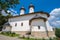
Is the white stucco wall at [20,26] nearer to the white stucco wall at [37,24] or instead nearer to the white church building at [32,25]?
the white church building at [32,25]

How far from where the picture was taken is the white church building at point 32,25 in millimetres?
28069

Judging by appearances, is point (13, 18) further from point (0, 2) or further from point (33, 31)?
point (0, 2)

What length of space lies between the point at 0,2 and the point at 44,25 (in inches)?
686

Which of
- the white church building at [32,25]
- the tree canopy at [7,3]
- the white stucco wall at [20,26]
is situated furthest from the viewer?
the white stucco wall at [20,26]

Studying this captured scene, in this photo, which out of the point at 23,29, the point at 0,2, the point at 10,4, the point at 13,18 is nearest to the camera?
the point at 0,2

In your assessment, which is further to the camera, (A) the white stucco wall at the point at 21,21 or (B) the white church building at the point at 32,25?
(A) the white stucco wall at the point at 21,21

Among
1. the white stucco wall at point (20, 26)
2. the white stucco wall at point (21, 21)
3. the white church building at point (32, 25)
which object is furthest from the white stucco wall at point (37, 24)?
the white stucco wall at point (20, 26)

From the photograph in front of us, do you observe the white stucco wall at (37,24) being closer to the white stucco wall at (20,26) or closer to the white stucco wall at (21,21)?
the white stucco wall at (21,21)

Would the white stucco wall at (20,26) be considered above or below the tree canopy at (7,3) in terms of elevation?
below

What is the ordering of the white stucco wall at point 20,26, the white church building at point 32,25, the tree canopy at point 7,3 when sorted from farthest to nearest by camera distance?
the white stucco wall at point 20,26, the white church building at point 32,25, the tree canopy at point 7,3

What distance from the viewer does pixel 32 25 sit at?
2909cm

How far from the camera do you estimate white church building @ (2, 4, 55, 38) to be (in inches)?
1105

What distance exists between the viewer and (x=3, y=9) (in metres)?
14.7

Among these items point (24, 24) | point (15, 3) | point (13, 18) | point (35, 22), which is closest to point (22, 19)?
point (24, 24)
